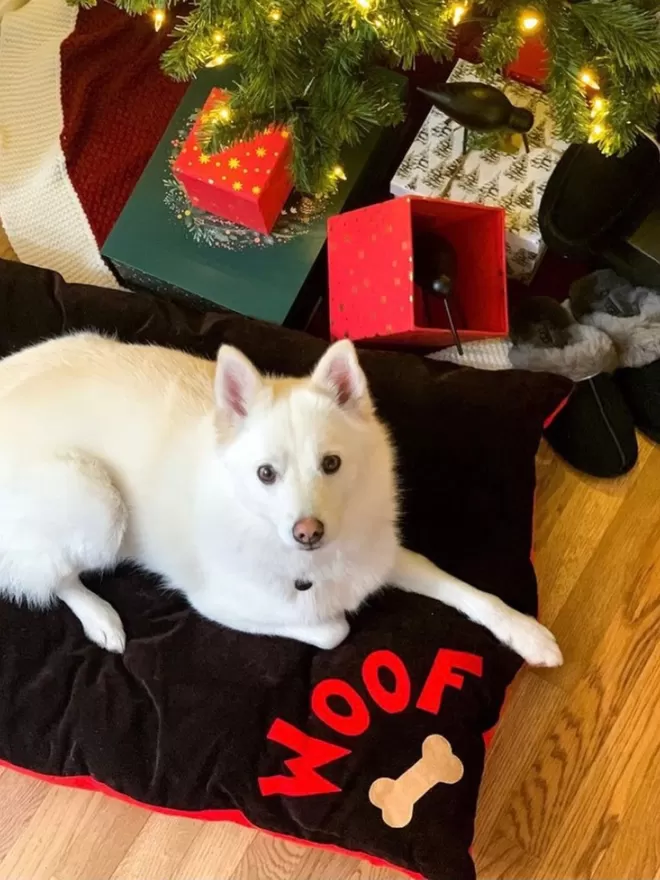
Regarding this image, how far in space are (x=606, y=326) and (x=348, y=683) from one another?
1.07 metres

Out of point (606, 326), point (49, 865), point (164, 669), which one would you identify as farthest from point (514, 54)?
point (49, 865)

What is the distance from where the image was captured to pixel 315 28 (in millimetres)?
1502

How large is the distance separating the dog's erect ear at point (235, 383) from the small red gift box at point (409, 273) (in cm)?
54

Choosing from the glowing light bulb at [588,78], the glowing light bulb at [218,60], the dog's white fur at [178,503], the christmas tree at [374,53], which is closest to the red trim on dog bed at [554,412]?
the dog's white fur at [178,503]

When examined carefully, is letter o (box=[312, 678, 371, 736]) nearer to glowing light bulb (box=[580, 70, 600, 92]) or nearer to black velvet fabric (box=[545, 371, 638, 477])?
black velvet fabric (box=[545, 371, 638, 477])

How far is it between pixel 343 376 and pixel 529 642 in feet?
2.35

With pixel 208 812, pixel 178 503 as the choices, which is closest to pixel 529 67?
pixel 178 503

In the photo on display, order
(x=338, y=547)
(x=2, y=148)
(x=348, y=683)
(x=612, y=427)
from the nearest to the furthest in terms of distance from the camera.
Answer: (x=338, y=547) → (x=348, y=683) → (x=612, y=427) → (x=2, y=148)

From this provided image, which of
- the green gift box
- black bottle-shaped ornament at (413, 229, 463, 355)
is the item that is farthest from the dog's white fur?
black bottle-shaped ornament at (413, 229, 463, 355)

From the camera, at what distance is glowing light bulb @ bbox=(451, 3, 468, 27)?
1.40 metres

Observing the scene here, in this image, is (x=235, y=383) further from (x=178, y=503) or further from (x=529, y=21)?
(x=529, y=21)

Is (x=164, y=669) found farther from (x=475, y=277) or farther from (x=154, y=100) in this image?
(x=154, y=100)

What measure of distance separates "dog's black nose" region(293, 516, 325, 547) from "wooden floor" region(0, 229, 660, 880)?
81 centimetres

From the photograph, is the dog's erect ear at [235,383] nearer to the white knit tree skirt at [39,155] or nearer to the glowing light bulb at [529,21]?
the glowing light bulb at [529,21]
